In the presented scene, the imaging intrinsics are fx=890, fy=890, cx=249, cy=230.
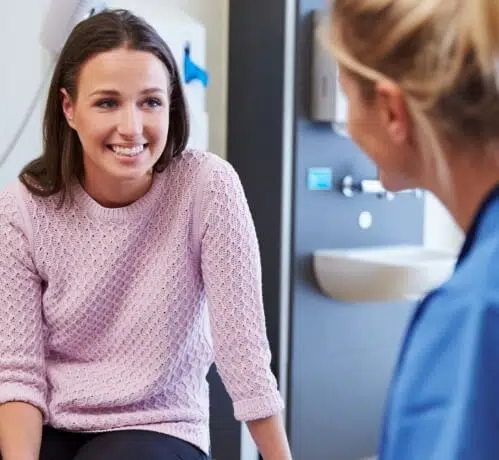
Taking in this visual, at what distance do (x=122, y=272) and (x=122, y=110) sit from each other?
0.25 metres

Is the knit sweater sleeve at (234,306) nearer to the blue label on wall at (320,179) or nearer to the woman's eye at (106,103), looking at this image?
the woman's eye at (106,103)

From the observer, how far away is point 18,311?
1363 millimetres

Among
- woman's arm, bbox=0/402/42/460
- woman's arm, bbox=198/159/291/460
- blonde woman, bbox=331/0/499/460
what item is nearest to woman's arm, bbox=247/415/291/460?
woman's arm, bbox=198/159/291/460

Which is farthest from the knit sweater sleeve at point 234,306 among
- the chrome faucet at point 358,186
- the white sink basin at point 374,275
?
the chrome faucet at point 358,186

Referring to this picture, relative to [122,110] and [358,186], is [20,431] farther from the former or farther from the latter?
[358,186]

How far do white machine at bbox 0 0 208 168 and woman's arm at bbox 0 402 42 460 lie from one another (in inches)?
26.2

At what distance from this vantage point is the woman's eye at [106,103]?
1329 millimetres

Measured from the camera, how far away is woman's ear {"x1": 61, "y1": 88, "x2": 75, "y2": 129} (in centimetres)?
137

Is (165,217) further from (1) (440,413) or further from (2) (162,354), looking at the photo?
(1) (440,413)

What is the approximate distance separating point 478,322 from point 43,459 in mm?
868

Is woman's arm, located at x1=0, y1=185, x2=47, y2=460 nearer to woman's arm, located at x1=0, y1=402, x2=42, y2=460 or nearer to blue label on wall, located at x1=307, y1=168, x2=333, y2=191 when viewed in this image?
woman's arm, located at x1=0, y1=402, x2=42, y2=460

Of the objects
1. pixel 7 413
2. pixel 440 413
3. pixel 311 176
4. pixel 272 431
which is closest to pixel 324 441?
pixel 311 176

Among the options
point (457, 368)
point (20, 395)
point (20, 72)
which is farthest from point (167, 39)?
point (457, 368)

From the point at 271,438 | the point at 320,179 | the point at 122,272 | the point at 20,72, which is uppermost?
the point at 20,72
